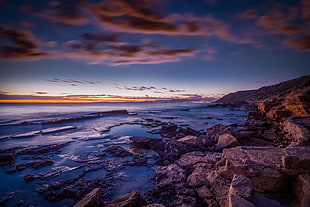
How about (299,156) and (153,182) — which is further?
(153,182)

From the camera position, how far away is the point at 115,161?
7816 millimetres

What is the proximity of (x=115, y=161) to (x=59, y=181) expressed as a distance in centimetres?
267

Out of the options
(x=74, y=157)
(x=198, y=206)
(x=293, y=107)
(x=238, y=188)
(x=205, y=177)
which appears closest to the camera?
(x=238, y=188)

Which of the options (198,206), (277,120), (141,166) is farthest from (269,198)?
A: (277,120)

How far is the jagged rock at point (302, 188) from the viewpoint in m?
2.79

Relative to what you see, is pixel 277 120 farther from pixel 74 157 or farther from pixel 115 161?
pixel 74 157

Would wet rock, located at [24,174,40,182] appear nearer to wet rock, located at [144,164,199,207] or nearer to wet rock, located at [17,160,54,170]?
wet rock, located at [17,160,54,170]

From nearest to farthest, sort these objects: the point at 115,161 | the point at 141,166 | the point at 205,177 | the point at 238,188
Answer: the point at 238,188, the point at 205,177, the point at 141,166, the point at 115,161

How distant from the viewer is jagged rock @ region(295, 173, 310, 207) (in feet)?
9.14

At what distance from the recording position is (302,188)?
10.1 ft

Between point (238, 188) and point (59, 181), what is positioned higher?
point (238, 188)

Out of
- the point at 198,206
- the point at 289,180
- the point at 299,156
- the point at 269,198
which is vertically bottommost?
the point at 198,206

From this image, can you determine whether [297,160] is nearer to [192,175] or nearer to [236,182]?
[236,182]

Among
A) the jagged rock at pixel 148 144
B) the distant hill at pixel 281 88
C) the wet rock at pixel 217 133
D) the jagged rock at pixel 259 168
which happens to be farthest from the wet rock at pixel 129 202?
the distant hill at pixel 281 88
